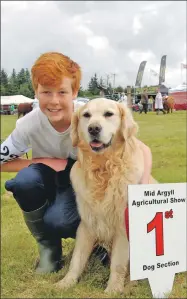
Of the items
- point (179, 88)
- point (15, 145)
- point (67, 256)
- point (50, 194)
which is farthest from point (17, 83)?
point (67, 256)

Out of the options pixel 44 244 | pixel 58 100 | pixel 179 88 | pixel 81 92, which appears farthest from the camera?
pixel 44 244

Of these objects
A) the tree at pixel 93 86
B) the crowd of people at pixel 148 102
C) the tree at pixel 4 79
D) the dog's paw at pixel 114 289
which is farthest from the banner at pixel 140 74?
the dog's paw at pixel 114 289

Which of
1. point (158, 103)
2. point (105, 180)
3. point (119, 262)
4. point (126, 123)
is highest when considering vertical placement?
point (158, 103)

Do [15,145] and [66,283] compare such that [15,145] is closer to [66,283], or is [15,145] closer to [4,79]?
[4,79]

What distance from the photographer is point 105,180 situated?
2.27 metres

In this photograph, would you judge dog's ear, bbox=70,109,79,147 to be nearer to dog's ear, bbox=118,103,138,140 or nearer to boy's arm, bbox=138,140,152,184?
dog's ear, bbox=118,103,138,140

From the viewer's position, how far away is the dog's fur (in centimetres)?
205

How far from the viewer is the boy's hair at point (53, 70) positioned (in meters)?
2.05

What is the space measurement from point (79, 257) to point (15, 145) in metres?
0.69

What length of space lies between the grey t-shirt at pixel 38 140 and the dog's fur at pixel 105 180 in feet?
0.30

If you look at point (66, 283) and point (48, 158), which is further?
point (66, 283)

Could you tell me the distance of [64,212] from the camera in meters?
2.57

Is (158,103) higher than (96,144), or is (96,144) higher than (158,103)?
(158,103)

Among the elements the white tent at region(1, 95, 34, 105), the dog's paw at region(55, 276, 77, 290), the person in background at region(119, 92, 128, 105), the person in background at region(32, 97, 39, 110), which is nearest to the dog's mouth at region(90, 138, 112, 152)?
the person in background at region(119, 92, 128, 105)
